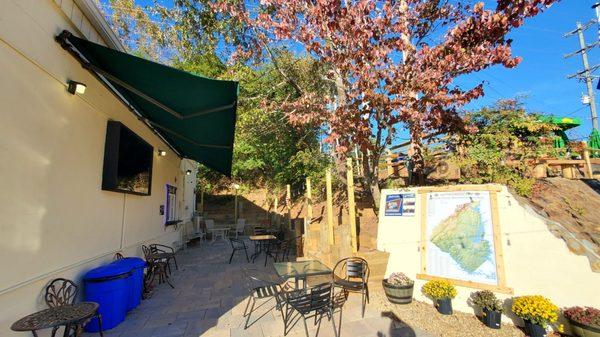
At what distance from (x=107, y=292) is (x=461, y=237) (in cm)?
478

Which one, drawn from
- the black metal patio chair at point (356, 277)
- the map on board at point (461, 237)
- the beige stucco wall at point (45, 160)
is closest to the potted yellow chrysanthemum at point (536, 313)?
the map on board at point (461, 237)

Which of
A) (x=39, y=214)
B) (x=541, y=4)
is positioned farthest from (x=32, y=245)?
(x=541, y=4)

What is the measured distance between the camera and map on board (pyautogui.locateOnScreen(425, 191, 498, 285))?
161 inches

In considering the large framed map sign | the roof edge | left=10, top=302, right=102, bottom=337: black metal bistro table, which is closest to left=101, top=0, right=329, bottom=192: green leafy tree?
the roof edge

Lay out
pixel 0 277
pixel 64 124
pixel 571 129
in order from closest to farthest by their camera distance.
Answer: pixel 0 277
pixel 64 124
pixel 571 129

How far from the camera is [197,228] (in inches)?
501

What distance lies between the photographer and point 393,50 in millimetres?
4895

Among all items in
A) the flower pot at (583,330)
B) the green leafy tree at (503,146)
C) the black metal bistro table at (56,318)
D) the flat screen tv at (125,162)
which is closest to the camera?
the black metal bistro table at (56,318)

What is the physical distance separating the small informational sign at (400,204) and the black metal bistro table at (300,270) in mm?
1750

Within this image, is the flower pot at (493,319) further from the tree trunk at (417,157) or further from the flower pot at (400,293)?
the tree trunk at (417,157)

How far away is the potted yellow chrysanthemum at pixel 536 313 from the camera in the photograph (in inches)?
128

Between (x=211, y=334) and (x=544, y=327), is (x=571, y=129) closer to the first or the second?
(x=544, y=327)

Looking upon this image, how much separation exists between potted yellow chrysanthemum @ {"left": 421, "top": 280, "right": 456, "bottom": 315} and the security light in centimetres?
515

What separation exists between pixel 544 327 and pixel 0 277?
5258 millimetres
